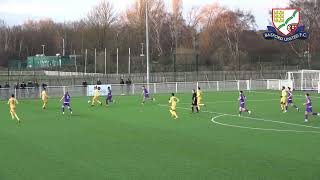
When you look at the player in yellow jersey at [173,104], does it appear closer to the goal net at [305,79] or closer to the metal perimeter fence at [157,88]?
the metal perimeter fence at [157,88]

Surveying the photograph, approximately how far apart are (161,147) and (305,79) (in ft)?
127

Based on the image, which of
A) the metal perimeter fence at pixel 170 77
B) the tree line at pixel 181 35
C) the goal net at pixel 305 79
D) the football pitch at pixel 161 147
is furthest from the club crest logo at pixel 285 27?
the tree line at pixel 181 35

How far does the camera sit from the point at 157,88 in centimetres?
5319

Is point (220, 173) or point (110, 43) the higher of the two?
point (110, 43)

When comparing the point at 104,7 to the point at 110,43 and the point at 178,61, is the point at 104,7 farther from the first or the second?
the point at 178,61

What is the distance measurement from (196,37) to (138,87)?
46.6 meters

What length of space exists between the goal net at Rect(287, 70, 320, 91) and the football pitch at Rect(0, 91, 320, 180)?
77.2ft

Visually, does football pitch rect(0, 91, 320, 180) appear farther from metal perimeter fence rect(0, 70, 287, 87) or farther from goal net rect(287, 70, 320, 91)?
metal perimeter fence rect(0, 70, 287, 87)

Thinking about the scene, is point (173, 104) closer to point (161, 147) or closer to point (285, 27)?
point (285, 27)

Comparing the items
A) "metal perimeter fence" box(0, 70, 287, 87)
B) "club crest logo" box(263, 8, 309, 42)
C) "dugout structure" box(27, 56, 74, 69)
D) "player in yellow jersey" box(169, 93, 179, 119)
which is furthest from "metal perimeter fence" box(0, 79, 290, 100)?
"dugout structure" box(27, 56, 74, 69)

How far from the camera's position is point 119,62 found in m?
74.4

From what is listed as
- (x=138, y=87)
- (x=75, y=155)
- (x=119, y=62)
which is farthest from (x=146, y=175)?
(x=119, y=62)

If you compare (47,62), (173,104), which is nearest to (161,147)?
(173,104)

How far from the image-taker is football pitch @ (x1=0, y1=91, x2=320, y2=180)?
13258 mm
